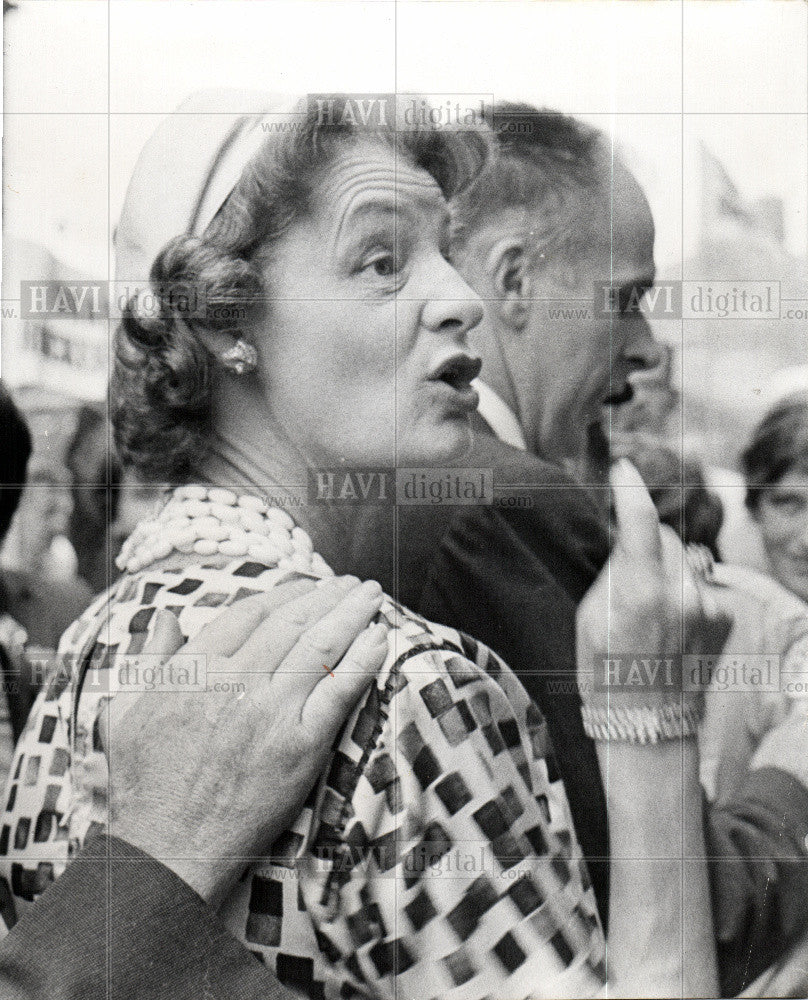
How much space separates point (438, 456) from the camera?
6.62 feet

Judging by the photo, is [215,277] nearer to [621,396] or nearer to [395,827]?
[621,396]

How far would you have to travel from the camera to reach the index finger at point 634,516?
6.63ft

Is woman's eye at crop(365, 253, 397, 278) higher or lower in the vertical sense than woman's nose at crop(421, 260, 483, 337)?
higher

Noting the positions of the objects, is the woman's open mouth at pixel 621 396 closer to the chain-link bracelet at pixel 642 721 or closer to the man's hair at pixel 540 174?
the man's hair at pixel 540 174

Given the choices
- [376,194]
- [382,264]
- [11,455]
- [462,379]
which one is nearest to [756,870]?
[462,379]

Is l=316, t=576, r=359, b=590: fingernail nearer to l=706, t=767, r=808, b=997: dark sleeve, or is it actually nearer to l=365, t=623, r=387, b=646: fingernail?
l=365, t=623, r=387, b=646: fingernail

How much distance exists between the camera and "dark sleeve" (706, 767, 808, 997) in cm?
202

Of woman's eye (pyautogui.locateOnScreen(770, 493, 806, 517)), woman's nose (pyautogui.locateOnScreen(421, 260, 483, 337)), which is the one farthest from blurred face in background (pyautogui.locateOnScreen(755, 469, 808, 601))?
woman's nose (pyautogui.locateOnScreen(421, 260, 483, 337))

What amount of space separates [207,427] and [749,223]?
1134mm

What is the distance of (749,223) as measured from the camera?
81.0 inches

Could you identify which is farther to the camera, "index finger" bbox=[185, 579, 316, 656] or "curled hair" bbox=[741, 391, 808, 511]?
"curled hair" bbox=[741, 391, 808, 511]

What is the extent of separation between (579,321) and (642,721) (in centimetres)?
78

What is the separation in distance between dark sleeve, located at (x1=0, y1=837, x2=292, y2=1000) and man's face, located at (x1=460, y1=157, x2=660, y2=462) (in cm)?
104

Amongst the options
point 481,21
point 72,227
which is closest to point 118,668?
point 72,227
